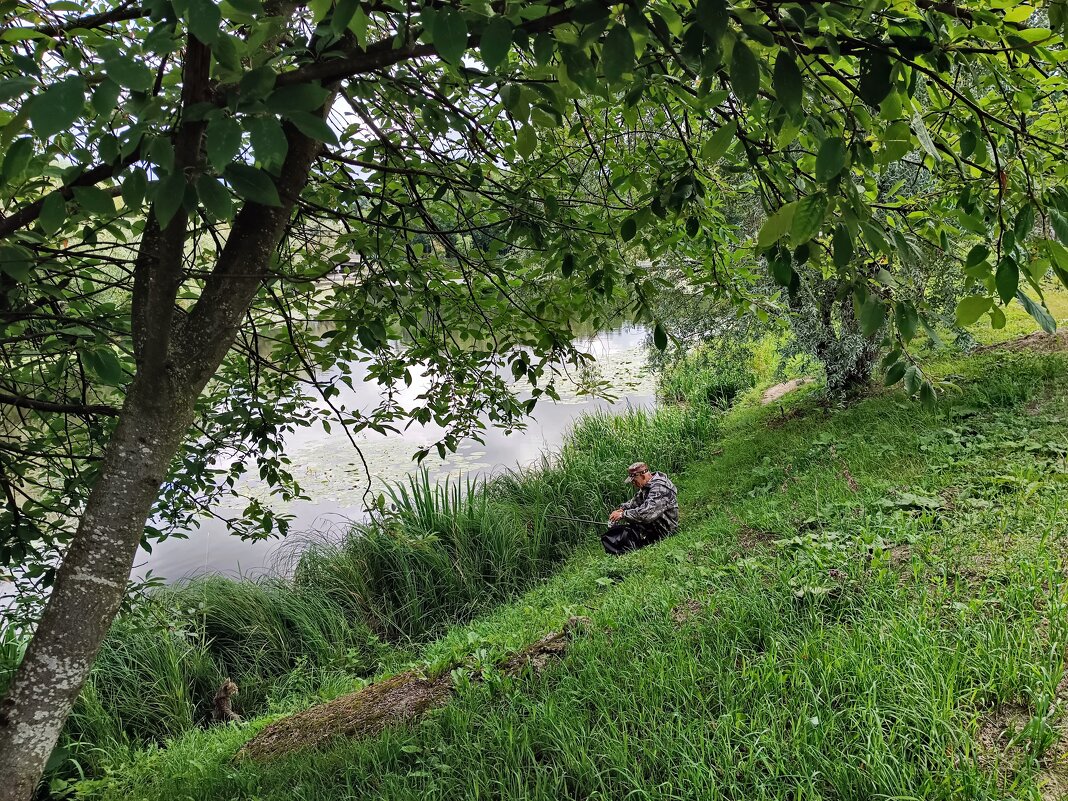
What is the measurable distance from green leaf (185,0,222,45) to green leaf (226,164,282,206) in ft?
0.59

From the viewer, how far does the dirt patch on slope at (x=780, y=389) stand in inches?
398

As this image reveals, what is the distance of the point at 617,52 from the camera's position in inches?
39.5

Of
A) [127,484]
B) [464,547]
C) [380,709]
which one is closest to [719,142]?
[127,484]

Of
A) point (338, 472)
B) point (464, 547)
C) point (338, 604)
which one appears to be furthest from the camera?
point (338, 472)

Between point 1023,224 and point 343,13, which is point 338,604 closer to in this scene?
point 343,13

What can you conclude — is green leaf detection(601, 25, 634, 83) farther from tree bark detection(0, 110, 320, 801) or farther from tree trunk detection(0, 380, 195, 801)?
tree trunk detection(0, 380, 195, 801)

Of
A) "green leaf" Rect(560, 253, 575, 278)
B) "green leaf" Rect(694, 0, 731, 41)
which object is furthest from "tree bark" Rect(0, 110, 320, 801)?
"green leaf" Rect(694, 0, 731, 41)

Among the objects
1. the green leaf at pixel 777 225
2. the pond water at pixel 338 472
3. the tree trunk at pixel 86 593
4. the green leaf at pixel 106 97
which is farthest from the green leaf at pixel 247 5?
the pond water at pixel 338 472

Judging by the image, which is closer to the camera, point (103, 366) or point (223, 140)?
point (223, 140)

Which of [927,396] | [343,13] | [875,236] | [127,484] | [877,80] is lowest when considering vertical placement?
[927,396]

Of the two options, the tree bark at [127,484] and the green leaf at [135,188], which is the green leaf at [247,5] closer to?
the green leaf at [135,188]

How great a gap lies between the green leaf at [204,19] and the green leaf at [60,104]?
17 centimetres

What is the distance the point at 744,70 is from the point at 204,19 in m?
0.78

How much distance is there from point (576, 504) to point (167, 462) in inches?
284
